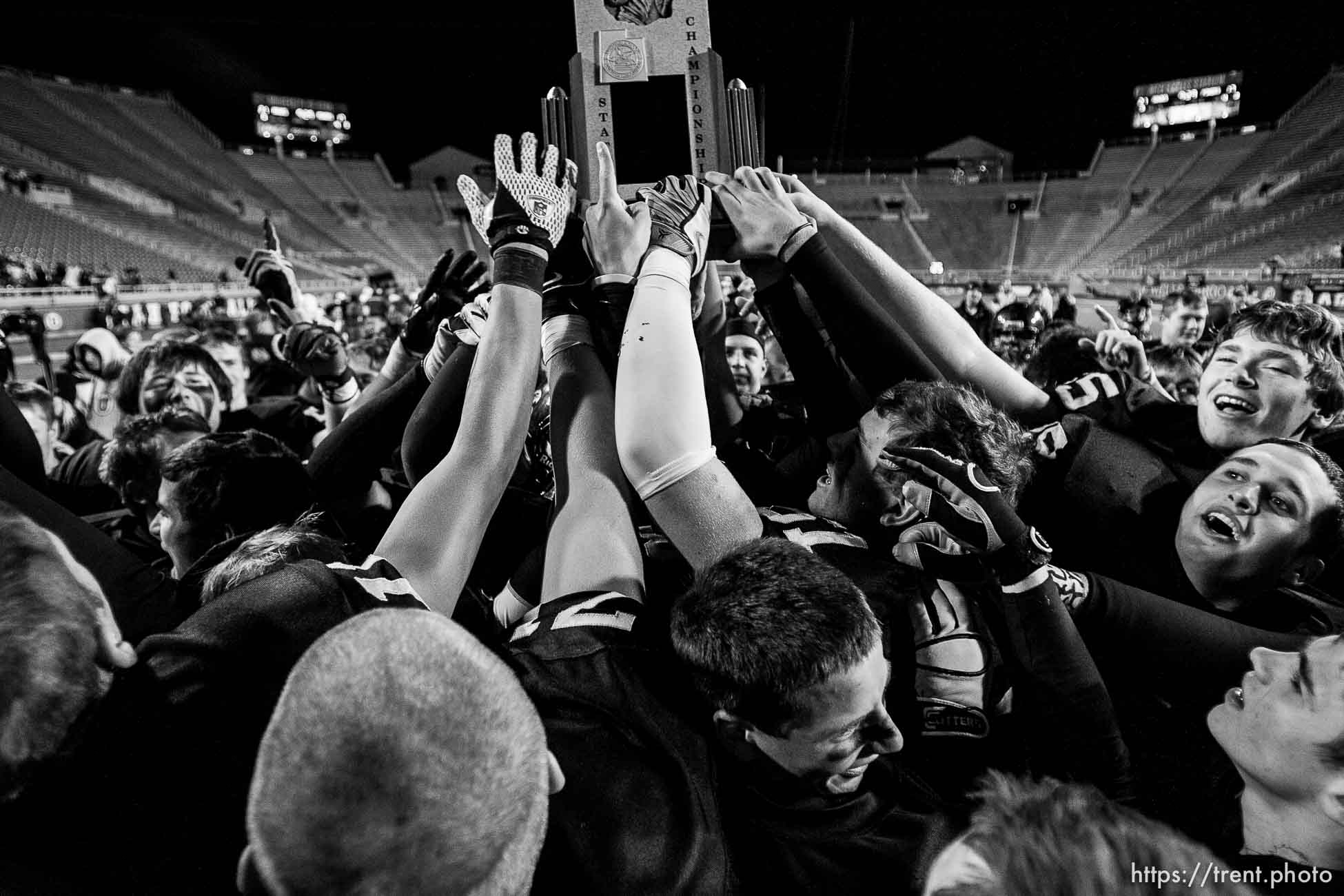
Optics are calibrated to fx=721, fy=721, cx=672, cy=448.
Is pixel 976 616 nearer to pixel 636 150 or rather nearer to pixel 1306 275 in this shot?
pixel 636 150

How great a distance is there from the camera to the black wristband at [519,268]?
165cm

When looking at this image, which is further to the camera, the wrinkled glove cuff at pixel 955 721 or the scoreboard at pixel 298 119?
the scoreboard at pixel 298 119

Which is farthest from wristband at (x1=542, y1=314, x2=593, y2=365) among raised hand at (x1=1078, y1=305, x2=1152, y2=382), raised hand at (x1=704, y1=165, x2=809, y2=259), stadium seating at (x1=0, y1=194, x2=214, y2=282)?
stadium seating at (x1=0, y1=194, x2=214, y2=282)

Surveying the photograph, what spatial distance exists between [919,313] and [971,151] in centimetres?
3831

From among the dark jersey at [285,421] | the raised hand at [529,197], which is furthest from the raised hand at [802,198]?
the dark jersey at [285,421]

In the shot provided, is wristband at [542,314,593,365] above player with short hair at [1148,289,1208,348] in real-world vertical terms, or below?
above

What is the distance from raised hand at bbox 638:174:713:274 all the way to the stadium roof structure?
123ft

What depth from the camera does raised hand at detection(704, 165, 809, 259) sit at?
5.47ft

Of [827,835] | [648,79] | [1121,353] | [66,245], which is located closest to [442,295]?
[648,79]

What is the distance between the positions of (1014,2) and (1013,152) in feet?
63.7

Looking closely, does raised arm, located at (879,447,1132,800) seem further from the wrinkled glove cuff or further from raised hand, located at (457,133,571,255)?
raised hand, located at (457,133,571,255)

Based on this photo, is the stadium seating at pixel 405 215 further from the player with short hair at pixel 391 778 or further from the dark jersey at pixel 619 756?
the player with short hair at pixel 391 778

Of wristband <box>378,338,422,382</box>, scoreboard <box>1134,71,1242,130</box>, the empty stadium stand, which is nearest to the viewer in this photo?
wristband <box>378,338,422,382</box>

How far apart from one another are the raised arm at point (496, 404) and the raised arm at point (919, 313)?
2.13ft
